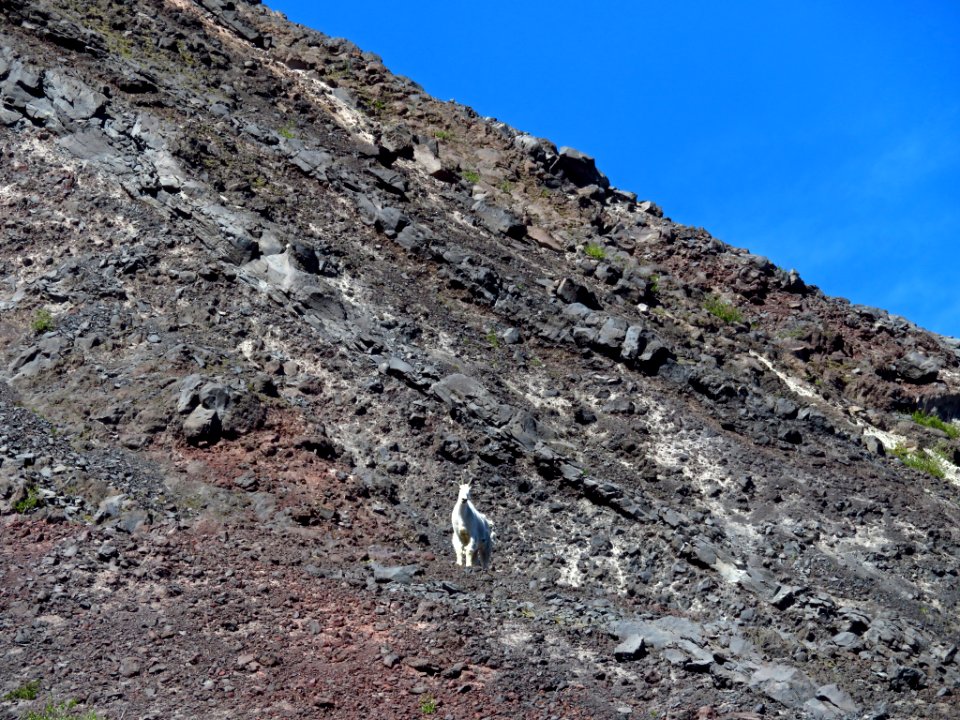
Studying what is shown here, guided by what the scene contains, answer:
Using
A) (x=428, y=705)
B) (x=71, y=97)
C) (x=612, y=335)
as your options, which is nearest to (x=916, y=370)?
(x=612, y=335)

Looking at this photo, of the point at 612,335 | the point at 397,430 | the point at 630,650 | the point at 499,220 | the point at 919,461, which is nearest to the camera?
the point at 630,650

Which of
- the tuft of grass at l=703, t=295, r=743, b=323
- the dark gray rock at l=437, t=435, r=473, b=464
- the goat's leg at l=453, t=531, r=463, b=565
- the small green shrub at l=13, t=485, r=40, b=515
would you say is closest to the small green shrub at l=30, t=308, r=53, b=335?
the small green shrub at l=13, t=485, r=40, b=515

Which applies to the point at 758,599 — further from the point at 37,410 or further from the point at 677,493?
the point at 37,410

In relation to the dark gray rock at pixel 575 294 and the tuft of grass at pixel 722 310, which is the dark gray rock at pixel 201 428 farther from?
the tuft of grass at pixel 722 310

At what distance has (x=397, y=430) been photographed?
62.5 feet

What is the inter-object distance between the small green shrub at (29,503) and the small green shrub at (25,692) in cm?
382

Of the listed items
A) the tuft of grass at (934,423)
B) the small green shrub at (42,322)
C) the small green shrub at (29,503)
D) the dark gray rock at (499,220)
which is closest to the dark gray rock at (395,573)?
the small green shrub at (29,503)

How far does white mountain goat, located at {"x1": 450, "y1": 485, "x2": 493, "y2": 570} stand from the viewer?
53.1ft

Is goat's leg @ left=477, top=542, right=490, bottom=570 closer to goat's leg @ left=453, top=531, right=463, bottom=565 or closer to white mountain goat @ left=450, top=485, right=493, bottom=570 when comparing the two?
white mountain goat @ left=450, top=485, right=493, bottom=570

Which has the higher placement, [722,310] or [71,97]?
[722,310]

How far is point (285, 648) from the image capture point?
12.2 m

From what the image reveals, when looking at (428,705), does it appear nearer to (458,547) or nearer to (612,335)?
(458,547)

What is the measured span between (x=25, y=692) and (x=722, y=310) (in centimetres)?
2200

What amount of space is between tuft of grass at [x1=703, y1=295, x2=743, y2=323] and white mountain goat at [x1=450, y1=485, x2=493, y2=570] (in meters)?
14.3
